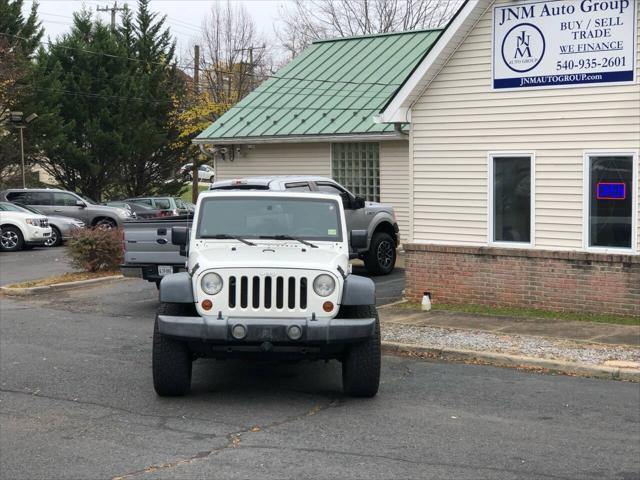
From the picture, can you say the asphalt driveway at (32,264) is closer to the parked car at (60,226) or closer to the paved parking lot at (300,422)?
the parked car at (60,226)

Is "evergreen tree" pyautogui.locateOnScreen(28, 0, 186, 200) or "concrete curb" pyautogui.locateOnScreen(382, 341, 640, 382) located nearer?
"concrete curb" pyautogui.locateOnScreen(382, 341, 640, 382)

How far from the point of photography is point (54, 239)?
28.6m

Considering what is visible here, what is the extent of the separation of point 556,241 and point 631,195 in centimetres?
129

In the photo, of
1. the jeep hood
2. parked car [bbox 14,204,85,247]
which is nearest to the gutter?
parked car [bbox 14,204,85,247]

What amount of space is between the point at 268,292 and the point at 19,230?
20231 mm

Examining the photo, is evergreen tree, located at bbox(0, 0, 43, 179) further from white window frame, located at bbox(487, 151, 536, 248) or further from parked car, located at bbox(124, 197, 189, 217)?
white window frame, located at bbox(487, 151, 536, 248)

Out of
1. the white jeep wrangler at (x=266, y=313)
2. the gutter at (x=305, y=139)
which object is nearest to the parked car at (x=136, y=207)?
the gutter at (x=305, y=139)

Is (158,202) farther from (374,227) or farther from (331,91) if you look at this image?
(374,227)

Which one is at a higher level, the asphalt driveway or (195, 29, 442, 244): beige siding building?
(195, 29, 442, 244): beige siding building

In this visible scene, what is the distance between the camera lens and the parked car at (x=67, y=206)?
3039 cm

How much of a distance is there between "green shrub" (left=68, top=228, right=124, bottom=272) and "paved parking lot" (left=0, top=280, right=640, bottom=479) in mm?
8240

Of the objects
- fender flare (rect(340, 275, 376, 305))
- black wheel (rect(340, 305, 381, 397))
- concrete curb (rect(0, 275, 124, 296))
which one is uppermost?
fender flare (rect(340, 275, 376, 305))

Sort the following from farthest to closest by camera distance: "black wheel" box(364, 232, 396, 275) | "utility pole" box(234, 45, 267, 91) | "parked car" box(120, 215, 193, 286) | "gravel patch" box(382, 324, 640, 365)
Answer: "utility pole" box(234, 45, 267, 91) < "black wheel" box(364, 232, 396, 275) < "parked car" box(120, 215, 193, 286) < "gravel patch" box(382, 324, 640, 365)

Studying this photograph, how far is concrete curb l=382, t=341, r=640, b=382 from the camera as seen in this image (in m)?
9.82
